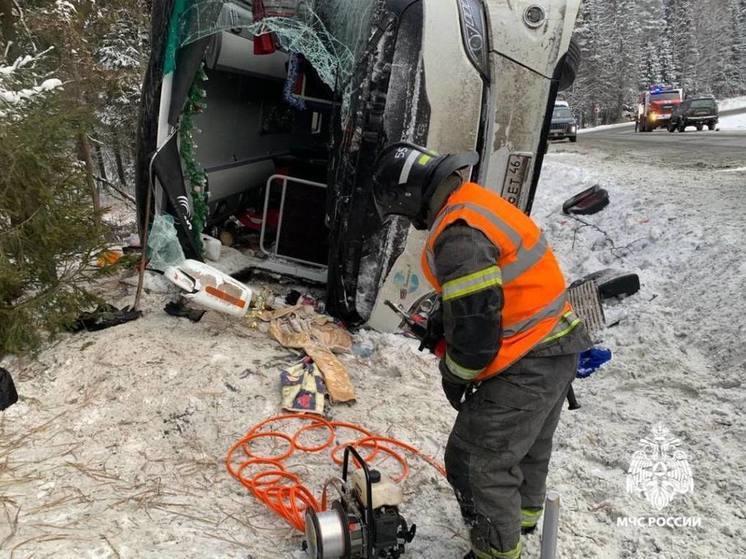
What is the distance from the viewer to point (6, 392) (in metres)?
3.45

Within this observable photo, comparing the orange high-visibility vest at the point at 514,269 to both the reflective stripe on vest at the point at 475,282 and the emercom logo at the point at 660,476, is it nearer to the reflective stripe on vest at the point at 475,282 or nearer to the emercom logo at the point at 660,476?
the reflective stripe on vest at the point at 475,282

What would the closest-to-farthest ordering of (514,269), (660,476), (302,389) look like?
1. (514,269)
2. (660,476)
3. (302,389)

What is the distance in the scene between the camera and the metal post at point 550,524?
215 centimetres

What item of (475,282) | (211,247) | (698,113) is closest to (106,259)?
(211,247)

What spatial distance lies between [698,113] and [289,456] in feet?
89.1

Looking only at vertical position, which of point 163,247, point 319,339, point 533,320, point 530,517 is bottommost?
point 319,339

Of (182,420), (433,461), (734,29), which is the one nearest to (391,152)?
(433,461)

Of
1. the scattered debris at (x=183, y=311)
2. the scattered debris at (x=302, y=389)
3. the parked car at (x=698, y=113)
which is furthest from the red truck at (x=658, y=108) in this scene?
the scattered debris at (x=302, y=389)

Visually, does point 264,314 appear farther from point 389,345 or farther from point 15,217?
point 15,217

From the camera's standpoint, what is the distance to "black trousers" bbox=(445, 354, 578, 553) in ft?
7.75

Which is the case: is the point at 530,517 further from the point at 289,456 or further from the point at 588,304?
the point at 588,304

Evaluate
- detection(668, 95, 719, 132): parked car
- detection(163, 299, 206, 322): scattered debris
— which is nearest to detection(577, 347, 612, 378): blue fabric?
detection(163, 299, 206, 322): scattered debris

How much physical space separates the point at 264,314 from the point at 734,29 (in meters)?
67.6

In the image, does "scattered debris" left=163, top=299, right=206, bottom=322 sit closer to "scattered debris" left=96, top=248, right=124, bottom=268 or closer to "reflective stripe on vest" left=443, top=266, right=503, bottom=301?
"scattered debris" left=96, top=248, right=124, bottom=268
